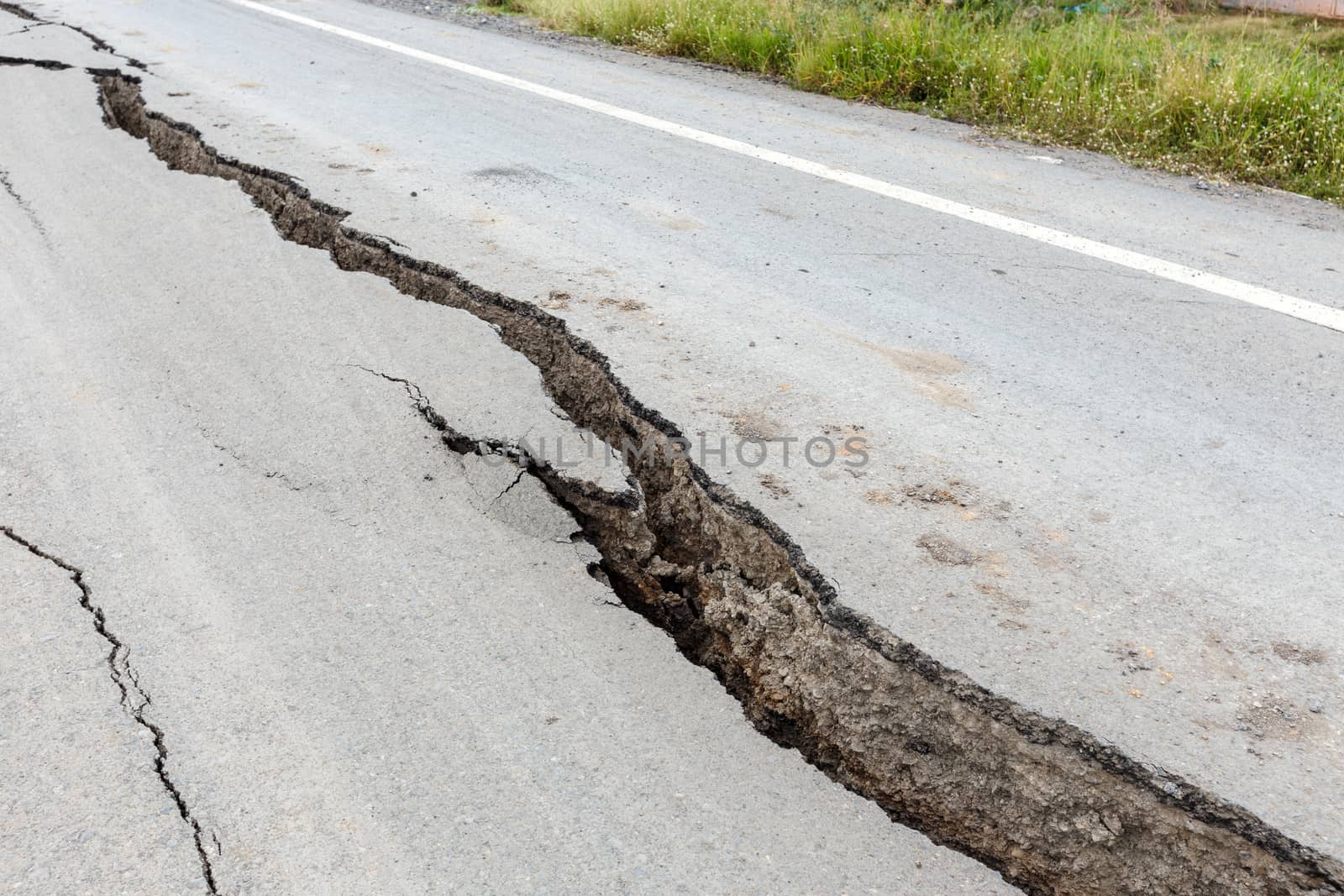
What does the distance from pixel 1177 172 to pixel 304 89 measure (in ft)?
17.0

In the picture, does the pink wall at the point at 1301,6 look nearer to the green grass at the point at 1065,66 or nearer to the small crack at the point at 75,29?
the green grass at the point at 1065,66

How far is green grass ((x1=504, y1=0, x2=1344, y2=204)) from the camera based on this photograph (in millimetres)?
5926

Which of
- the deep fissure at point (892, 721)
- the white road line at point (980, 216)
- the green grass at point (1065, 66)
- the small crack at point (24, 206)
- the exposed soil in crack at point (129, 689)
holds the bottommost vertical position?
the exposed soil in crack at point (129, 689)

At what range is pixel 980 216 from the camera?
502 centimetres

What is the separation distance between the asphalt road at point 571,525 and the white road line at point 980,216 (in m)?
0.04

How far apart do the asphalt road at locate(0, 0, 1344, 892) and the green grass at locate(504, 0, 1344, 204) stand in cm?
65

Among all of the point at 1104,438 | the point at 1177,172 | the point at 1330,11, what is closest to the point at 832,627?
the point at 1104,438

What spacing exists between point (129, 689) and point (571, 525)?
1037mm

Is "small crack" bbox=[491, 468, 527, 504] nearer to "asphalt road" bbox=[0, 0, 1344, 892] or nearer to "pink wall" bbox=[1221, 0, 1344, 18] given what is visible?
"asphalt road" bbox=[0, 0, 1344, 892]

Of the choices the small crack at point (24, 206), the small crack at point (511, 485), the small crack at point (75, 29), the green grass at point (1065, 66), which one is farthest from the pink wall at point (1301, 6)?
the small crack at point (24, 206)

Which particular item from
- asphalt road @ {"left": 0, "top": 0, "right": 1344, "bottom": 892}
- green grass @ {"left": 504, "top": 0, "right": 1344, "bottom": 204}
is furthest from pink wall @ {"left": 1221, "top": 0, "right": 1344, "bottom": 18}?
asphalt road @ {"left": 0, "top": 0, "right": 1344, "bottom": 892}

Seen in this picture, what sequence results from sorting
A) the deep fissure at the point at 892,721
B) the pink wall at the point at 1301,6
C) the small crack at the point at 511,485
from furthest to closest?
the pink wall at the point at 1301,6, the small crack at the point at 511,485, the deep fissure at the point at 892,721

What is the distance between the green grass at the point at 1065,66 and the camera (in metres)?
5.93

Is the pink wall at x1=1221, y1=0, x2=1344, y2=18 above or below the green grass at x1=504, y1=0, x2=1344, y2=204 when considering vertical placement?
above
